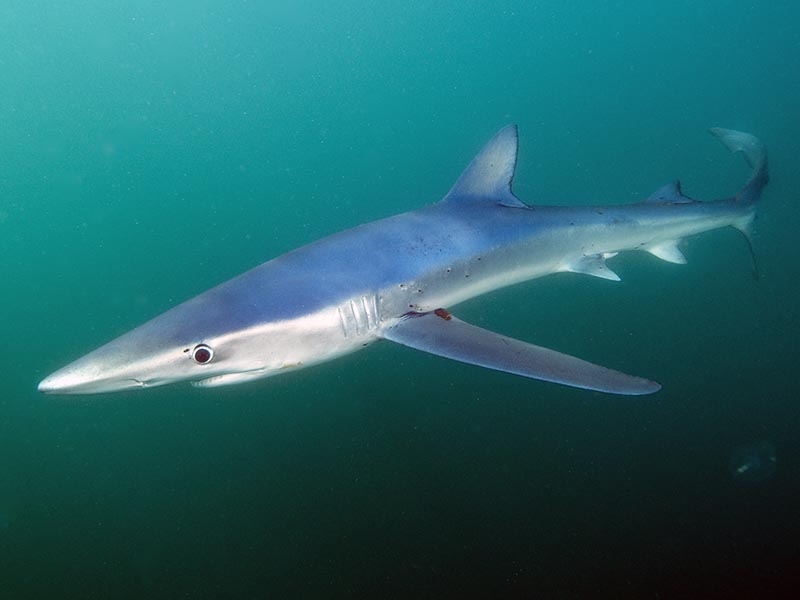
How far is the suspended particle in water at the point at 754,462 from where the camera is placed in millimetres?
5961

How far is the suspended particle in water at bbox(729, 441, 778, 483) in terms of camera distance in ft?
19.6

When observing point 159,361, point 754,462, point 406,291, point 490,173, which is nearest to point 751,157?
point 754,462

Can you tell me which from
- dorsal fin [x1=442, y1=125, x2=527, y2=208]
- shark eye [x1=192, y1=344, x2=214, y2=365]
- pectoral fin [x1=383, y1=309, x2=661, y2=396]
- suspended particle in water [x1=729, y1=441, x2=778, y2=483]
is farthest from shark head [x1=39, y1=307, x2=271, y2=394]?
suspended particle in water [x1=729, y1=441, x2=778, y2=483]

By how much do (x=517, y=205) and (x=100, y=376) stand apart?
3.36m

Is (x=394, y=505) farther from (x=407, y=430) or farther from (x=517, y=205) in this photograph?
(x=517, y=205)

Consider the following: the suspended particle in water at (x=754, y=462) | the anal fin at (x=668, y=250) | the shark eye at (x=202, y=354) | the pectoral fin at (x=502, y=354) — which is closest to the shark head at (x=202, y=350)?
the shark eye at (x=202, y=354)

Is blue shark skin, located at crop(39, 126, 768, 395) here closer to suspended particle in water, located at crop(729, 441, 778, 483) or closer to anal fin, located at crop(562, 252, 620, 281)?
anal fin, located at crop(562, 252, 620, 281)

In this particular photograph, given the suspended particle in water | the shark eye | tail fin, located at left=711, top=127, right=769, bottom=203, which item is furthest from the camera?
the suspended particle in water

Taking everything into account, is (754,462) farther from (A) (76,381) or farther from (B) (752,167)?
(A) (76,381)

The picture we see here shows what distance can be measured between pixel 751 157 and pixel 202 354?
6.98 m

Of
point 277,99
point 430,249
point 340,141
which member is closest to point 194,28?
point 277,99

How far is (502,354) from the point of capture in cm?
280

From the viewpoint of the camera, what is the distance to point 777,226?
11.0 m

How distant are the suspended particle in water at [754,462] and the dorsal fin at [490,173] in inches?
191
